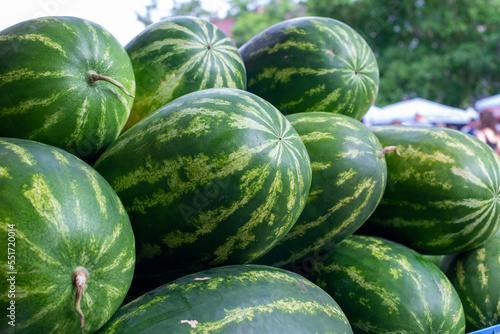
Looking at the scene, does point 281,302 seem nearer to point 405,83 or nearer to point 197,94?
point 197,94

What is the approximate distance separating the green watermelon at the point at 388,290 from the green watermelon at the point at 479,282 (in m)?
0.23

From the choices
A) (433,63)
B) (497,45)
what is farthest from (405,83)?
(497,45)

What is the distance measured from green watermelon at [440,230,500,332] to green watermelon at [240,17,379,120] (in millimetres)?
831

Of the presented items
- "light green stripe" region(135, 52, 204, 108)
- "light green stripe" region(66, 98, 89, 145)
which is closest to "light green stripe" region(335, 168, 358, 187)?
"light green stripe" region(135, 52, 204, 108)

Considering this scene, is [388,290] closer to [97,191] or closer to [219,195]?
[219,195]

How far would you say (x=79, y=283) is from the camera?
91 centimetres

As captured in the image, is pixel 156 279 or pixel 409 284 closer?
pixel 156 279

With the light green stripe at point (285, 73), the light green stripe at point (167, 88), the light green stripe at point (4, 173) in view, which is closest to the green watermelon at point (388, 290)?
the light green stripe at point (285, 73)

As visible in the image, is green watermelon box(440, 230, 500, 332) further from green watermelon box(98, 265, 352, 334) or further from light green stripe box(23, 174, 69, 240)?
light green stripe box(23, 174, 69, 240)

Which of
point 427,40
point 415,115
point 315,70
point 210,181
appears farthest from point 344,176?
point 427,40

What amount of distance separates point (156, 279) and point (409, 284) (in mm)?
902

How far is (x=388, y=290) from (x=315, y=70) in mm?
1011

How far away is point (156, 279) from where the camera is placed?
141 centimetres

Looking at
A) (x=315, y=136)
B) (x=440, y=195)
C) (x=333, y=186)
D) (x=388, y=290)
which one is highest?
(x=315, y=136)
